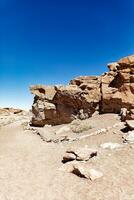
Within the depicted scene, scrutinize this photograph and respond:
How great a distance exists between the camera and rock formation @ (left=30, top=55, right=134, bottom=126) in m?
26.0

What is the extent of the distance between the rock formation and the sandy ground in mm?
7357

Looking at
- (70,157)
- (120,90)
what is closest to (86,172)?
(70,157)

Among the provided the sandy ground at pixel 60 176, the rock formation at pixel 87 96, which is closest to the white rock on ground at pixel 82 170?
the sandy ground at pixel 60 176

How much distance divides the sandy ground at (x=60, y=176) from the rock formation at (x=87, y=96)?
736 centimetres

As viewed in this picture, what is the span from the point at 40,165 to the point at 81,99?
1526 centimetres

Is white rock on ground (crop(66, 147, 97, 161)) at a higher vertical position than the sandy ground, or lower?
higher

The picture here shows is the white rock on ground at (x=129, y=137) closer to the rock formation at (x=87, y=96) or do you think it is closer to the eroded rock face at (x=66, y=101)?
the rock formation at (x=87, y=96)

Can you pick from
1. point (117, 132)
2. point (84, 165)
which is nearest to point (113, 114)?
point (117, 132)

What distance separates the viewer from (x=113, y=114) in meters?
26.1

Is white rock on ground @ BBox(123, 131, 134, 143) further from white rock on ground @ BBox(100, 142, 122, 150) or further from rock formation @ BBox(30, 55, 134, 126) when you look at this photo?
rock formation @ BBox(30, 55, 134, 126)

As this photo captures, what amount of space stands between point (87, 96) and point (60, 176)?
1691cm

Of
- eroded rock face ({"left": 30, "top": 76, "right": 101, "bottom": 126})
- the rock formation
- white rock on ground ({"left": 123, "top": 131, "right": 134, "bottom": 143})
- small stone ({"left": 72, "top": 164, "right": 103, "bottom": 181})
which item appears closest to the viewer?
small stone ({"left": 72, "top": 164, "right": 103, "bottom": 181})

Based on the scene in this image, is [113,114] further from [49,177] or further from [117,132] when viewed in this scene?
[49,177]

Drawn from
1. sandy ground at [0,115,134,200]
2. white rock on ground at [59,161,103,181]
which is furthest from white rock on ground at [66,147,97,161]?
white rock on ground at [59,161,103,181]
